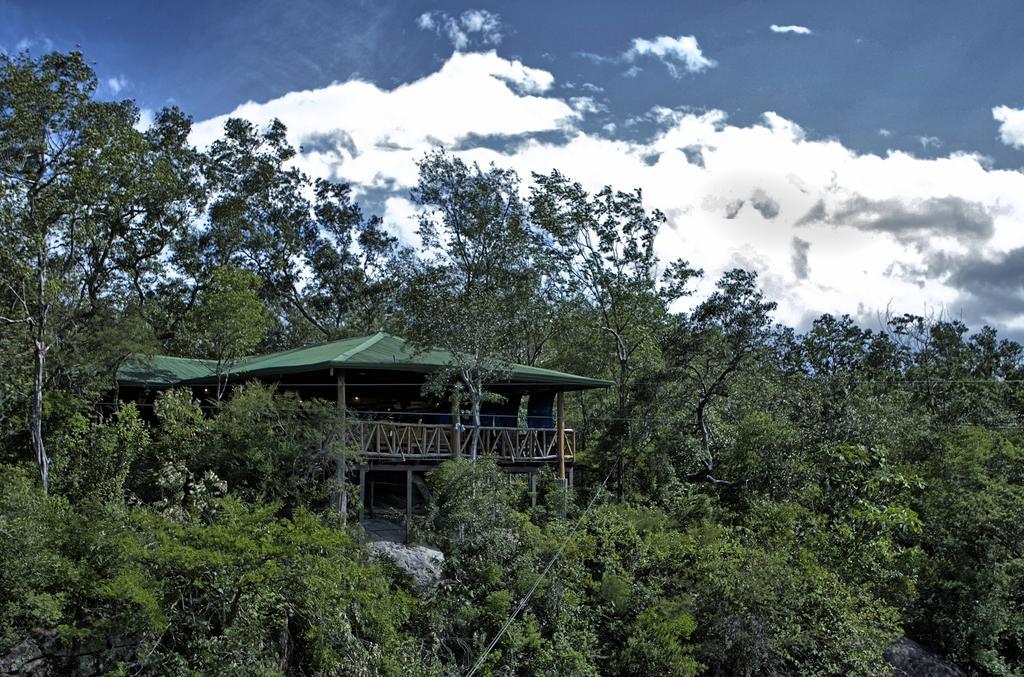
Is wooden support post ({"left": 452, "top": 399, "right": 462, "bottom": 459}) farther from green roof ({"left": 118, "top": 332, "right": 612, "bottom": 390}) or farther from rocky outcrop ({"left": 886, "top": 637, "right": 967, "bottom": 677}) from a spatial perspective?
rocky outcrop ({"left": 886, "top": 637, "right": 967, "bottom": 677})

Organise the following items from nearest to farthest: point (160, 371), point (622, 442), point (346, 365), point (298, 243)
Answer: point (346, 365) < point (622, 442) < point (160, 371) < point (298, 243)

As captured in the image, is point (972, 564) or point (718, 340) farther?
point (718, 340)

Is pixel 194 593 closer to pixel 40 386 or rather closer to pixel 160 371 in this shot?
pixel 40 386

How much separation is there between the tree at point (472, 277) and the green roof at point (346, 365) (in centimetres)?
57

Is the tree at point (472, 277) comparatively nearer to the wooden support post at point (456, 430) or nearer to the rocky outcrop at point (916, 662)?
the wooden support post at point (456, 430)

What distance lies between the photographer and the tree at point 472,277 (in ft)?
55.3

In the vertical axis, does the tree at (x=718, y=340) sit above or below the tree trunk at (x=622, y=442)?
above

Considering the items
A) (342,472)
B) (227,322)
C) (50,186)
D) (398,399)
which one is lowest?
(342,472)

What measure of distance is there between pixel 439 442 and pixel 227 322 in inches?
257

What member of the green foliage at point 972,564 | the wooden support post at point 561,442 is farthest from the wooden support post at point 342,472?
the green foliage at point 972,564

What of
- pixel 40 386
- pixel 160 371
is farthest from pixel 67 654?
pixel 160 371

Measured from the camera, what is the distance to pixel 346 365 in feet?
53.4

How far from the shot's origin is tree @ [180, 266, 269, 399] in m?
19.9

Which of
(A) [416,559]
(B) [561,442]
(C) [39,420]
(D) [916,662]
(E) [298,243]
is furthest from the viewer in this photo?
(E) [298,243]
